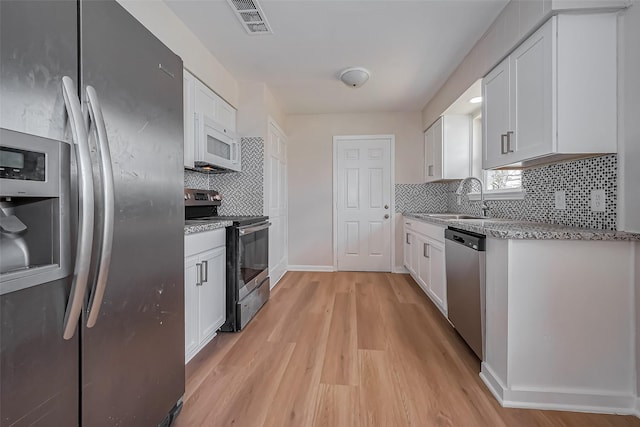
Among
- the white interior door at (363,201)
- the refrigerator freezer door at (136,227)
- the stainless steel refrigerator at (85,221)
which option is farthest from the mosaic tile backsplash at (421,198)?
the stainless steel refrigerator at (85,221)

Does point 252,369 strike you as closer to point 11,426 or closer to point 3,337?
point 11,426

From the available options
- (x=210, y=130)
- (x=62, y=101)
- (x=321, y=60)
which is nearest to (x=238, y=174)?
(x=210, y=130)

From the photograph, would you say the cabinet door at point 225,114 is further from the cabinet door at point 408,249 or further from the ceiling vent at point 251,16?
the cabinet door at point 408,249

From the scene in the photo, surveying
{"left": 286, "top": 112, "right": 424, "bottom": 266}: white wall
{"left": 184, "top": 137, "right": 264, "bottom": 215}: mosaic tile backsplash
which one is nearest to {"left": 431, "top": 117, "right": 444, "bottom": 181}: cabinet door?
{"left": 286, "top": 112, "right": 424, "bottom": 266}: white wall

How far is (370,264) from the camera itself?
14.6 feet

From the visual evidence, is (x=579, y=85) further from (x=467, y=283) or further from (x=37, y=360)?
(x=37, y=360)

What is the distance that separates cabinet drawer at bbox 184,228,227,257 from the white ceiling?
1594 mm

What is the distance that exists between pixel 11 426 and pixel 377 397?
4.70 feet

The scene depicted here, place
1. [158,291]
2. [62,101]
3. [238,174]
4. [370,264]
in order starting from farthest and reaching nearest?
[370,264]
[238,174]
[158,291]
[62,101]

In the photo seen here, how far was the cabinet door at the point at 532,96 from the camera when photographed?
163cm

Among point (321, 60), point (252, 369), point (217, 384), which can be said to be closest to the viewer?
point (217, 384)

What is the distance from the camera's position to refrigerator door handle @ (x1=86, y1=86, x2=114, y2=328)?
0.81 metres

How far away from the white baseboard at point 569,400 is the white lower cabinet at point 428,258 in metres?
0.98

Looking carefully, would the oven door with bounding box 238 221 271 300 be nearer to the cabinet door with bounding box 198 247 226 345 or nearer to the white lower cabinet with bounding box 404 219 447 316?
the cabinet door with bounding box 198 247 226 345
